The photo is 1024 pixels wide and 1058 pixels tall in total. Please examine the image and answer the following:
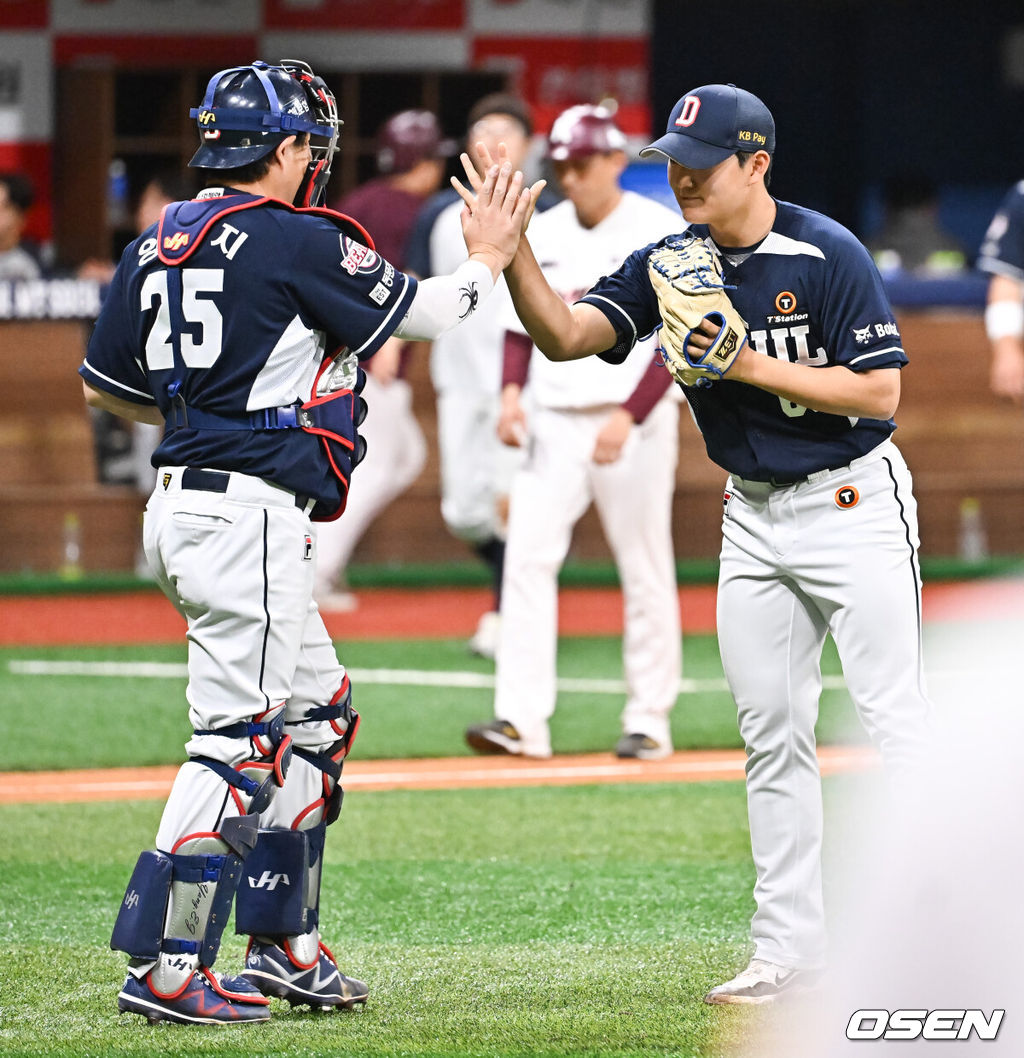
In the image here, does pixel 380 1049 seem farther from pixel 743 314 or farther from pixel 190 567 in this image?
pixel 743 314

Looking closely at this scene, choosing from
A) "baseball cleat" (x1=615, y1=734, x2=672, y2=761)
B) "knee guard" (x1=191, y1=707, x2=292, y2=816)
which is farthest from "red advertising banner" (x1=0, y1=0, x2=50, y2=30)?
"knee guard" (x1=191, y1=707, x2=292, y2=816)

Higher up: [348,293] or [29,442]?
[348,293]

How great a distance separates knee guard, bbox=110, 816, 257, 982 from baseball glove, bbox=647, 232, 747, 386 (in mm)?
1434

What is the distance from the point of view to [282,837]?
14.9ft

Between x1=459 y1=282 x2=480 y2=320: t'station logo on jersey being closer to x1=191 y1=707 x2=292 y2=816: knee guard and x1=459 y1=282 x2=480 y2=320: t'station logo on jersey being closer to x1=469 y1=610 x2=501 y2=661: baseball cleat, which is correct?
x1=191 y1=707 x2=292 y2=816: knee guard

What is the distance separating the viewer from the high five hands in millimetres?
4648

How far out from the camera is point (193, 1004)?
434 centimetres

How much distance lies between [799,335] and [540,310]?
624mm

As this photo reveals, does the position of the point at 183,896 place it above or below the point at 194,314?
below

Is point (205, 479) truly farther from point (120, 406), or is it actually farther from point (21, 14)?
point (21, 14)

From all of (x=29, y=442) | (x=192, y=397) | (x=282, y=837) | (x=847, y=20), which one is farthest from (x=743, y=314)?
(x=847, y=20)

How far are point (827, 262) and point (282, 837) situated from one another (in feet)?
6.05

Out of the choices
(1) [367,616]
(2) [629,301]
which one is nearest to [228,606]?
(2) [629,301]

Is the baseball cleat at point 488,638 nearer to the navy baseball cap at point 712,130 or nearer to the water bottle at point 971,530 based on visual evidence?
the water bottle at point 971,530
